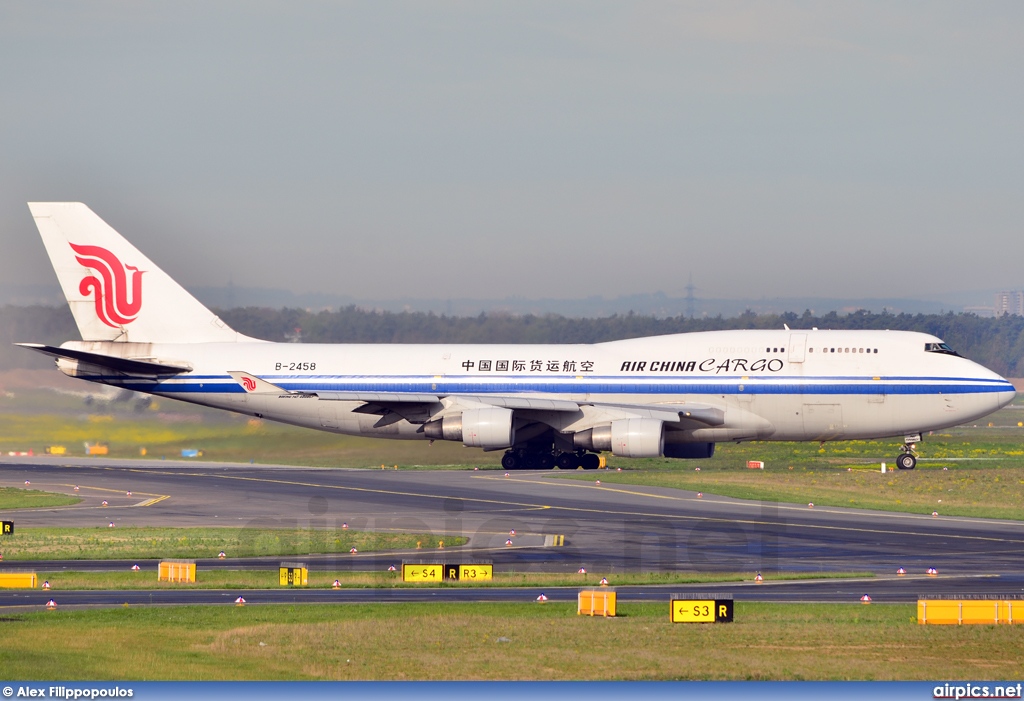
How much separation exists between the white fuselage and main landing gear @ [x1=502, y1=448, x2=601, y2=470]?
345 cm

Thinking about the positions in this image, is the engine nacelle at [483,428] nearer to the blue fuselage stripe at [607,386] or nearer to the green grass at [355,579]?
the blue fuselage stripe at [607,386]

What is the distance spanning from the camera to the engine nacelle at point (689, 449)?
56281mm

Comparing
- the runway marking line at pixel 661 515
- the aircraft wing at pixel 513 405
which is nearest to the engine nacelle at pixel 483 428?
the aircraft wing at pixel 513 405

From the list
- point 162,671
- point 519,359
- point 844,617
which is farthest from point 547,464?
point 162,671

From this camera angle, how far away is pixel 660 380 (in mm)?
55094

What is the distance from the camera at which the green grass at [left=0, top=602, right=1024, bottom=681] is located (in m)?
20.3

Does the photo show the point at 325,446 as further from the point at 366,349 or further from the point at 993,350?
the point at 993,350

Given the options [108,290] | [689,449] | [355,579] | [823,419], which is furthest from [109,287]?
[355,579]

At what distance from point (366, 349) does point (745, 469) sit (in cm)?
2057

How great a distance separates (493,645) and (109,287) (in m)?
44.1

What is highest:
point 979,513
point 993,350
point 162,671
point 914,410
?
point 993,350

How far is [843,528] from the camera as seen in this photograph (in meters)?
40.8

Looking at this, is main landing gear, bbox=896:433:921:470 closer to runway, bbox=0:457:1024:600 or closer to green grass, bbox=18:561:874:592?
runway, bbox=0:457:1024:600

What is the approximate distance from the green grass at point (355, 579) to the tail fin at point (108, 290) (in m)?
30.4
